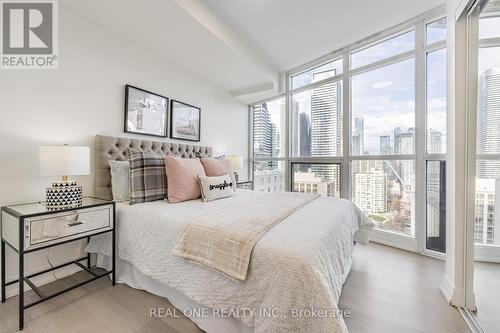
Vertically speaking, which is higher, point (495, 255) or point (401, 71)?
point (401, 71)

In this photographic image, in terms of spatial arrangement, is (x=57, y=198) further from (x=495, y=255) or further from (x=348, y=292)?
(x=495, y=255)

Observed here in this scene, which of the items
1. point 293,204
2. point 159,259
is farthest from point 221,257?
point 293,204

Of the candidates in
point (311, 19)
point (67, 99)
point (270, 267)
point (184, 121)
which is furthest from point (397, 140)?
point (67, 99)

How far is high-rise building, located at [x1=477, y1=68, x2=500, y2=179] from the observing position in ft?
5.23

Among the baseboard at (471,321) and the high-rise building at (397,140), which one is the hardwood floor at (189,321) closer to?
the baseboard at (471,321)

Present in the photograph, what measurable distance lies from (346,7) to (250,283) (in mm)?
2939

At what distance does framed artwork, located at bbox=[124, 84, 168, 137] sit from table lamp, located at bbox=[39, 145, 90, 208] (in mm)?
871

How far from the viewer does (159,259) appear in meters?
1.52

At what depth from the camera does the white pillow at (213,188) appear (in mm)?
2250

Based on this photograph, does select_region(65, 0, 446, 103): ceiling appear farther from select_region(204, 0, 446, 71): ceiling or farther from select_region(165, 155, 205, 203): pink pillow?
select_region(165, 155, 205, 203): pink pillow

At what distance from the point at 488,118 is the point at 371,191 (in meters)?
1.68

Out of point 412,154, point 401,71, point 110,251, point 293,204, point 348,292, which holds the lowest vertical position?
point 348,292

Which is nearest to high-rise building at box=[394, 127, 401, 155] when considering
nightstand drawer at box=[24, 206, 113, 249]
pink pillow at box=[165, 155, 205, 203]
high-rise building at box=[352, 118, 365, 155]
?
high-rise building at box=[352, 118, 365, 155]

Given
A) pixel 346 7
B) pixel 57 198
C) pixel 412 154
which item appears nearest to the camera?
pixel 57 198
